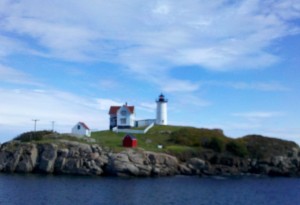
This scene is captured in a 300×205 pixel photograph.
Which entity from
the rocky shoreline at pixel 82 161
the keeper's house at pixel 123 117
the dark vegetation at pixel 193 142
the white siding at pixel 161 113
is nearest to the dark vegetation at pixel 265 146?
the dark vegetation at pixel 193 142

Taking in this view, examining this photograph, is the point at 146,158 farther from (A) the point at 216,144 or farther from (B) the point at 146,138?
(A) the point at 216,144

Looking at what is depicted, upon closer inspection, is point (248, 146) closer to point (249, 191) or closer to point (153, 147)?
point (153, 147)

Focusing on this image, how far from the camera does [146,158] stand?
74.4 meters

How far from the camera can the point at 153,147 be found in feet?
274

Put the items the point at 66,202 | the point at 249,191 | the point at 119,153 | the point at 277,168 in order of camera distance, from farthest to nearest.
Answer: the point at 277,168, the point at 119,153, the point at 249,191, the point at 66,202

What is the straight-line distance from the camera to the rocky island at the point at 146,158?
7281 centimetres

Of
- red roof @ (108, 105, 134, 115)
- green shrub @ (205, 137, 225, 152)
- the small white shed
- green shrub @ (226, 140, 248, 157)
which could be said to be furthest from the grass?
green shrub @ (226, 140, 248, 157)

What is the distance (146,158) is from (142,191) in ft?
Result: 65.6

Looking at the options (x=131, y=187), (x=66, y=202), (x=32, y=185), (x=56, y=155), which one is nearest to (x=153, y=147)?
(x=56, y=155)

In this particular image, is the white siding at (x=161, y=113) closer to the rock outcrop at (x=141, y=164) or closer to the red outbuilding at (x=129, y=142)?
the red outbuilding at (x=129, y=142)

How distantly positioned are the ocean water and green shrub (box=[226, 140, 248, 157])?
1186 centimetres

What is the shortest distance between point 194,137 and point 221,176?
577 inches

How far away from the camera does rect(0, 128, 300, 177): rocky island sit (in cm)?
7281

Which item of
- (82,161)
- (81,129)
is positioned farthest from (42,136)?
(82,161)
